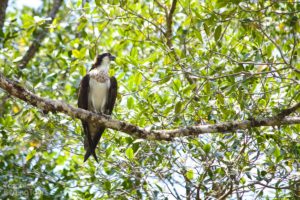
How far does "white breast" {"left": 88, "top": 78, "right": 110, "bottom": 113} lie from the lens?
22.7 ft

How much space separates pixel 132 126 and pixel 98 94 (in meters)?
1.67

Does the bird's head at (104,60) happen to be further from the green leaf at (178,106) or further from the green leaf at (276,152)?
the green leaf at (276,152)

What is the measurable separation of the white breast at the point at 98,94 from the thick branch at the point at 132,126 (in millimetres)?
1454

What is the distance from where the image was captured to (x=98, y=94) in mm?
6984

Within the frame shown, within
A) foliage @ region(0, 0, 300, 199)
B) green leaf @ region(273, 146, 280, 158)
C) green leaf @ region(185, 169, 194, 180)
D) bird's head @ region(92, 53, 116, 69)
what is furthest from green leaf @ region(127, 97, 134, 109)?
green leaf @ region(273, 146, 280, 158)

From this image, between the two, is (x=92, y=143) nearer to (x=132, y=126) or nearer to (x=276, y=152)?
(x=132, y=126)

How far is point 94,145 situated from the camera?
6.14 m

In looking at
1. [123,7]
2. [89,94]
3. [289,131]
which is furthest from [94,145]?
[289,131]

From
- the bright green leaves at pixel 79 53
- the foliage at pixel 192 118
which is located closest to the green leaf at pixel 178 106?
the foliage at pixel 192 118

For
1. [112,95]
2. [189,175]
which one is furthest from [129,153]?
[112,95]

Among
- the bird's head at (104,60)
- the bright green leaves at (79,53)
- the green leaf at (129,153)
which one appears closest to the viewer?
the green leaf at (129,153)

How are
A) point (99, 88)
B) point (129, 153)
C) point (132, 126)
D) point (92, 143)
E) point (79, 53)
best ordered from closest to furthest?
point (132, 126) < point (129, 153) < point (92, 143) < point (79, 53) < point (99, 88)

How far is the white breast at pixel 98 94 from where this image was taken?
6930mm

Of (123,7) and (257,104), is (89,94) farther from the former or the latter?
(257,104)
